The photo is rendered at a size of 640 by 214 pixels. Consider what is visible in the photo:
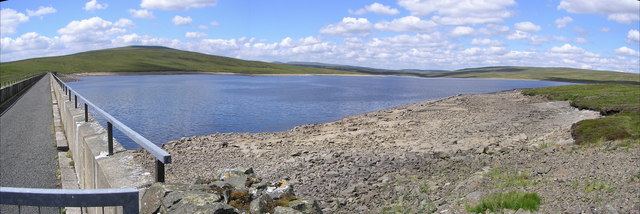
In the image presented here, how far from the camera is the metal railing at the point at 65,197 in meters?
3.07

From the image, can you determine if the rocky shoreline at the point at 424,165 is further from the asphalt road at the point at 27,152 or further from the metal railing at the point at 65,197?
the asphalt road at the point at 27,152

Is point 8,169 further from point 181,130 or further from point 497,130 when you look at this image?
point 497,130

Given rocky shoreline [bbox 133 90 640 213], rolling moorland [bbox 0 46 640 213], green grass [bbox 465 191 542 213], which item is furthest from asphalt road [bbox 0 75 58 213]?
green grass [bbox 465 191 542 213]

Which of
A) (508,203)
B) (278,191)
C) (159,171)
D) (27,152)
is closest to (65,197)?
(159,171)

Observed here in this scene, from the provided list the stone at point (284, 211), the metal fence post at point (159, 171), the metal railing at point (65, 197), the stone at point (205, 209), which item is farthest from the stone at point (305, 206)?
the metal railing at point (65, 197)

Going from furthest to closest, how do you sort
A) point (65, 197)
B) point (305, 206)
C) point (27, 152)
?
point (27, 152)
point (305, 206)
point (65, 197)

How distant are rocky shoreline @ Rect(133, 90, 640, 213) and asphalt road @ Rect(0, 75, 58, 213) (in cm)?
354

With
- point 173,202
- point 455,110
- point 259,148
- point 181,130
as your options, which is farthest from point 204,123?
point 173,202

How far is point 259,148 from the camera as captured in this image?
22.3m

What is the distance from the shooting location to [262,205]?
5.62 metres

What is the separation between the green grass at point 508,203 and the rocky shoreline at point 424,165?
20 centimetres

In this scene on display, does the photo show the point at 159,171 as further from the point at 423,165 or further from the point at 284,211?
the point at 423,165

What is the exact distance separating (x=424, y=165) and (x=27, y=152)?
492 inches

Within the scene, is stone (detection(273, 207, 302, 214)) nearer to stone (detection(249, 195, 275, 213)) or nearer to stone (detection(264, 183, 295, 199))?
stone (detection(249, 195, 275, 213))
